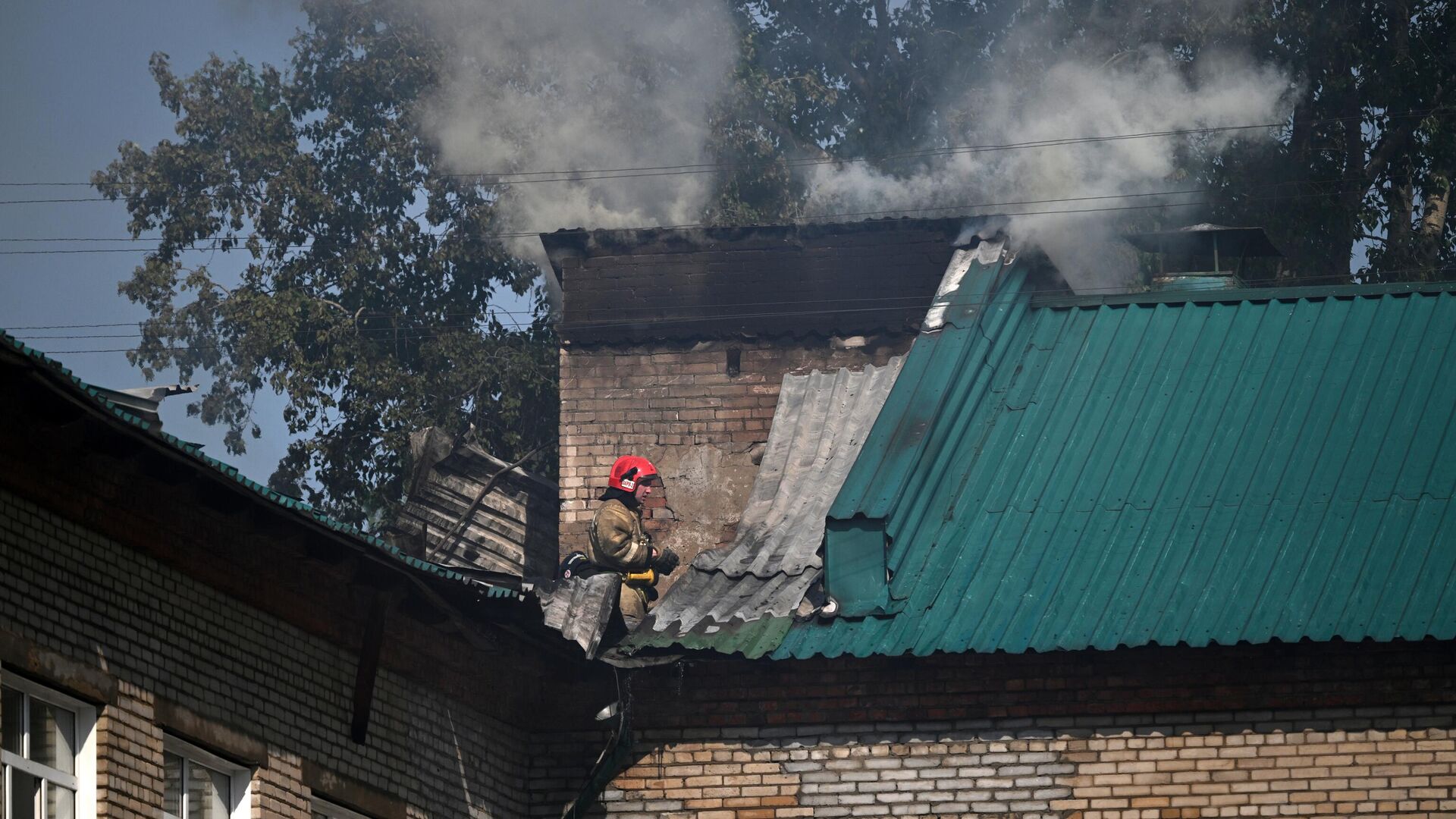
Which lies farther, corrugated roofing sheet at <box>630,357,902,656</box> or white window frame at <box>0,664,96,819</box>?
corrugated roofing sheet at <box>630,357,902,656</box>

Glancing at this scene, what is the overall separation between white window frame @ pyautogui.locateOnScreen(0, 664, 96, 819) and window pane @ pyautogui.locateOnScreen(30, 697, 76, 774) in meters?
0.02

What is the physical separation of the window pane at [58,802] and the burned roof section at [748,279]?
921 cm

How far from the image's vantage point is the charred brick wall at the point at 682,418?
61.3 ft

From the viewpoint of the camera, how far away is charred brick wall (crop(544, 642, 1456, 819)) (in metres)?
13.6

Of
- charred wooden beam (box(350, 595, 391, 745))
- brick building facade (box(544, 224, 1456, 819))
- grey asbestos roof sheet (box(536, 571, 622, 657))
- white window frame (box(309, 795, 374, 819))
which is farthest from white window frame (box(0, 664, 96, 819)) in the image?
brick building facade (box(544, 224, 1456, 819))

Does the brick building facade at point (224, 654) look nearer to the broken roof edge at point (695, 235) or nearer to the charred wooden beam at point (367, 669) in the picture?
the charred wooden beam at point (367, 669)

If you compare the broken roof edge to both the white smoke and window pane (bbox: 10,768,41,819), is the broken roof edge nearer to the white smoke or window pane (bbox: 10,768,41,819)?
the white smoke

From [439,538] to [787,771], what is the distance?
6.78m

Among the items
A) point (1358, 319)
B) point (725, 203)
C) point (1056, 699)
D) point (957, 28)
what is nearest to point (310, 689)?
point (1056, 699)

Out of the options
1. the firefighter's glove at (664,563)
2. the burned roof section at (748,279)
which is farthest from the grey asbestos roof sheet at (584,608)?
the burned roof section at (748,279)

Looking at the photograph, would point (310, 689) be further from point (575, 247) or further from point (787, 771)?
point (575, 247)

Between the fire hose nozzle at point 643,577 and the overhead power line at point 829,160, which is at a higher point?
the overhead power line at point 829,160

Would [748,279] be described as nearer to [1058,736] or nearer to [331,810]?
[1058,736]

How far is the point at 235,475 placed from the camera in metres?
11.4
